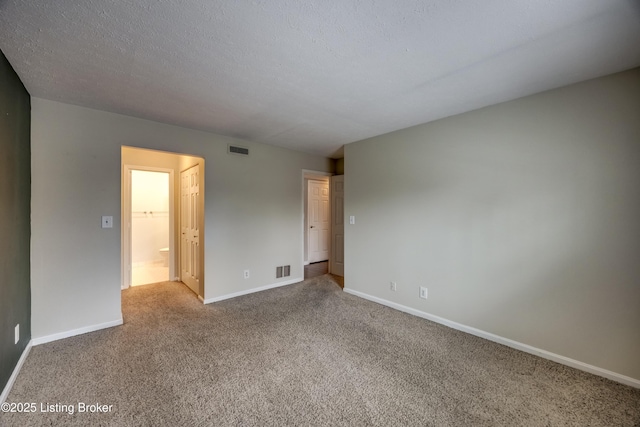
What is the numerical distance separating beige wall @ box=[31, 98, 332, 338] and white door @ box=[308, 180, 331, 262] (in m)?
2.90

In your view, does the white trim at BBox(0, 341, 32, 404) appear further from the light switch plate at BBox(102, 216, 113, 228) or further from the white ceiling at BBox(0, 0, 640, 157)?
the white ceiling at BBox(0, 0, 640, 157)

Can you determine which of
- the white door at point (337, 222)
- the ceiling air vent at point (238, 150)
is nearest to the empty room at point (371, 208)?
the ceiling air vent at point (238, 150)

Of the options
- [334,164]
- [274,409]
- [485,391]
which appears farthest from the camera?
[334,164]

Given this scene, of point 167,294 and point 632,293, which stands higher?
point 632,293

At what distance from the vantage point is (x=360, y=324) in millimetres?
2854

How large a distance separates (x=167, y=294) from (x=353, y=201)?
3.13m

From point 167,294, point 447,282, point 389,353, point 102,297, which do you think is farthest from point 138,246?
point 447,282

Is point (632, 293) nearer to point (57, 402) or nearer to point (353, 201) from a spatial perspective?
point (353, 201)

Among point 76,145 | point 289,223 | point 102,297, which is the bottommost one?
point 102,297

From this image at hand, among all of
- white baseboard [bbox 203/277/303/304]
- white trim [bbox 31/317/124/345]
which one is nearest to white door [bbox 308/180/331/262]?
white baseboard [bbox 203/277/303/304]

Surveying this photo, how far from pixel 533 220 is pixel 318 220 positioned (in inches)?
186

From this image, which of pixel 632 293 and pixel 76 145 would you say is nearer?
pixel 632 293

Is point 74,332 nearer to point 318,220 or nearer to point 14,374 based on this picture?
point 14,374

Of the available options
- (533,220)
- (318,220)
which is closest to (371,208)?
(533,220)
